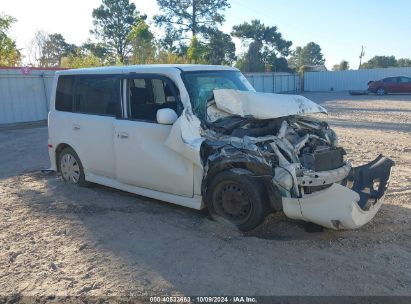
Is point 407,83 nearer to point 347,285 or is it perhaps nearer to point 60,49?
point 347,285

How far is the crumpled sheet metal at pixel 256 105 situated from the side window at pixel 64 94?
9.03 ft

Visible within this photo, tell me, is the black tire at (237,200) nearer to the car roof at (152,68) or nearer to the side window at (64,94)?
the car roof at (152,68)

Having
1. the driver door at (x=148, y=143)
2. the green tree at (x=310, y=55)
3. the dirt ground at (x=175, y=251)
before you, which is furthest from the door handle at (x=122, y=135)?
the green tree at (x=310, y=55)

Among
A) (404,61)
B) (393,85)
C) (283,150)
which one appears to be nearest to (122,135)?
(283,150)

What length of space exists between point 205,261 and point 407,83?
108 ft

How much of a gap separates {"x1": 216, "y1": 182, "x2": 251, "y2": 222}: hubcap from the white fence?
131 feet

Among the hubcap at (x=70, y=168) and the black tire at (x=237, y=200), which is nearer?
the black tire at (x=237, y=200)

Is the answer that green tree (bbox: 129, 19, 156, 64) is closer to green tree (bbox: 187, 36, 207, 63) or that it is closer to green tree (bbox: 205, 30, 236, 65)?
green tree (bbox: 187, 36, 207, 63)

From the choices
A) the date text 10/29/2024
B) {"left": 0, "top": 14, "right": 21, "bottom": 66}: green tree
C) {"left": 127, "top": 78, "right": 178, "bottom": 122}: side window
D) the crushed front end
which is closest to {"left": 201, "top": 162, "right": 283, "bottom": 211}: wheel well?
the crushed front end

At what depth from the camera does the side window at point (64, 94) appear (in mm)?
6645

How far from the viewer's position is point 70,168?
6895 mm

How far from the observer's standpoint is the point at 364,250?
429cm

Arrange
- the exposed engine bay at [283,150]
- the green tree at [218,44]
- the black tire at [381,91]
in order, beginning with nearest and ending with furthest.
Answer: the exposed engine bay at [283,150]
the black tire at [381,91]
the green tree at [218,44]

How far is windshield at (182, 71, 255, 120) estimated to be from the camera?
5.21 metres
